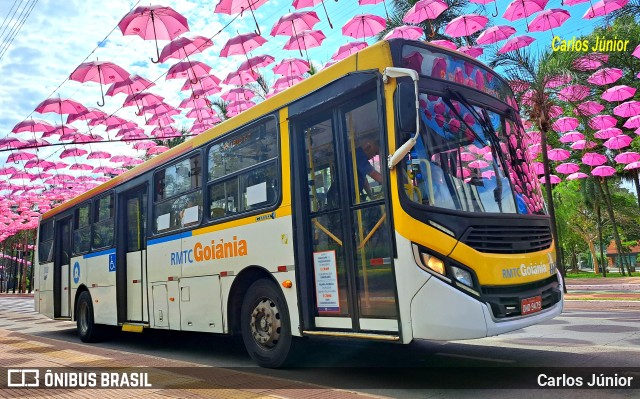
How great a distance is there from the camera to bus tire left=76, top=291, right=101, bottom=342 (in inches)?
432

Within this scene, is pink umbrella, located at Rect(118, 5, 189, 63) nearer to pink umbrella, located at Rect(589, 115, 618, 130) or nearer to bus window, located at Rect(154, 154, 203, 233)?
bus window, located at Rect(154, 154, 203, 233)

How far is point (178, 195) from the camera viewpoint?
820 cm

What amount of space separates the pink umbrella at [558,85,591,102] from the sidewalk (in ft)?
49.5

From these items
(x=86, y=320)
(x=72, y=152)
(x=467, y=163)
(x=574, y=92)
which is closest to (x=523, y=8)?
(x=574, y=92)

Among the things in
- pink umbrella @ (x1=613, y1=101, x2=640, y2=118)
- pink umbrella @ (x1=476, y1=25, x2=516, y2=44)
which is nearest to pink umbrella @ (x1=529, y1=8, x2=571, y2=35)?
pink umbrella @ (x1=476, y1=25, x2=516, y2=44)

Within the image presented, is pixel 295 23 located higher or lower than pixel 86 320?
higher

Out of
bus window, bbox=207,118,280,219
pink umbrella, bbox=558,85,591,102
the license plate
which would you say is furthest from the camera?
pink umbrella, bbox=558,85,591,102

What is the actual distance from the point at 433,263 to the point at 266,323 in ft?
8.52

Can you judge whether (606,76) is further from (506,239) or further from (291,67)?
(506,239)

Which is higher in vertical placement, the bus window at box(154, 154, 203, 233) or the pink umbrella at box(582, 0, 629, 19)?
the pink umbrella at box(582, 0, 629, 19)

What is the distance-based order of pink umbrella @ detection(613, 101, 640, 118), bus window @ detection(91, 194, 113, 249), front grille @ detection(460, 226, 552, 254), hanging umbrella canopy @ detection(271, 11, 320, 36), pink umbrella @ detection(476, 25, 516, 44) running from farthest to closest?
1. pink umbrella @ detection(613, 101, 640, 118)
2. pink umbrella @ detection(476, 25, 516, 44)
3. hanging umbrella canopy @ detection(271, 11, 320, 36)
4. bus window @ detection(91, 194, 113, 249)
5. front grille @ detection(460, 226, 552, 254)

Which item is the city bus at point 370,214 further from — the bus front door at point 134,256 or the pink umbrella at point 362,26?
the pink umbrella at point 362,26

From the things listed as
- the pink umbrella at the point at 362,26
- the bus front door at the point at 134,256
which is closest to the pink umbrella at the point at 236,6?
the pink umbrella at the point at 362,26

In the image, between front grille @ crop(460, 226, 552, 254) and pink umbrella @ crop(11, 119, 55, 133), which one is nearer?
front grille @ crop(460, 226, 552, 254)
